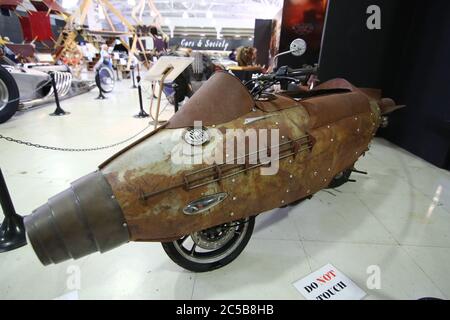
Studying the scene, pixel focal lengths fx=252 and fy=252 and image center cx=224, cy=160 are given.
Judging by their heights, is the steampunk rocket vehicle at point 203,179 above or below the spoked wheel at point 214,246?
above

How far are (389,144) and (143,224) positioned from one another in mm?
4820

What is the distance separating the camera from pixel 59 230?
1.14 metres

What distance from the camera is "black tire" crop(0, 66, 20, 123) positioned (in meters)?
4.97

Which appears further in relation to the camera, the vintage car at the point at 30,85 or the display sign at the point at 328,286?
the vintage car at the point at 30,85

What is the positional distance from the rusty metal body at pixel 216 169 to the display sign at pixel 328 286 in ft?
1.88

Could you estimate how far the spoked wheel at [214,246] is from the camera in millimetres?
1624

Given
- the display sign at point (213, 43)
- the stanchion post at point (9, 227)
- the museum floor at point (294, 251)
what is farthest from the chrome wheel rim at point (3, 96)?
the display sign at point (213, 43)

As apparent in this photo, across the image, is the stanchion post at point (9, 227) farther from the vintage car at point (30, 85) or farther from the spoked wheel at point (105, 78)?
the spoked wheel at point (105, 78)

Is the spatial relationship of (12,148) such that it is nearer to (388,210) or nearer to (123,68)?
(388,210)

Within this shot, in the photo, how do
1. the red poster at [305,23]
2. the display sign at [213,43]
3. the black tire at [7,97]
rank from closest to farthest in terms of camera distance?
the black tire at [7,97], the red poster at [305,23], the display sign at [213,43]

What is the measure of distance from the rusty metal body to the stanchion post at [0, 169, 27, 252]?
45.2 inches

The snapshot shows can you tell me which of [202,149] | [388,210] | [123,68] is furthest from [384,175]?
[123,68]

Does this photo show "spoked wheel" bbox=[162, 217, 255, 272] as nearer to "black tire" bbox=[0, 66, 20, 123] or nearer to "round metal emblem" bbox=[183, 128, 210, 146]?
"round metal emblem" bbox=[183, 128, 210, 146]

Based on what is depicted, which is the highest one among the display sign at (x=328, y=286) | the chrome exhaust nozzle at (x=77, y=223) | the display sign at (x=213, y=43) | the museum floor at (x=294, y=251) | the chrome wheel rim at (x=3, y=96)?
the display sign at (x=213, y=43)
